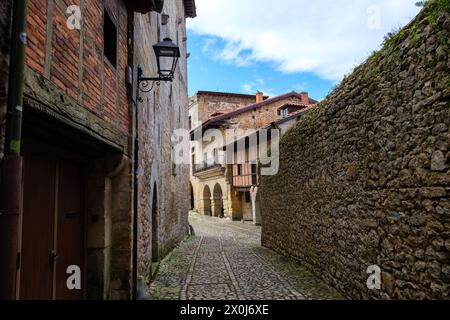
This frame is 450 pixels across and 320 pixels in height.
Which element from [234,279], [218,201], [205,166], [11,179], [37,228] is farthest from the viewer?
[205,166]

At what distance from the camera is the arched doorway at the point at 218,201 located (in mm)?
26194

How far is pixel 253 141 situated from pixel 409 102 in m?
16.9

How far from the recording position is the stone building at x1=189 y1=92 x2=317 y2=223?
2195 cm

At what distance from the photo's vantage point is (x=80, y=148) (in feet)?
11.9

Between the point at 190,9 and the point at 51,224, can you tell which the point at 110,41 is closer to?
the point at 51,224

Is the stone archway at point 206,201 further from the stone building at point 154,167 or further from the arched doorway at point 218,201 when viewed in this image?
the stone building at point 154,167

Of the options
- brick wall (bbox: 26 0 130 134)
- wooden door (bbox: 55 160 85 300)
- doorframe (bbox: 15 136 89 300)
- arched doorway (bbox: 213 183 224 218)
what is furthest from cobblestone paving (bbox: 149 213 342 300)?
arched doorway (bbox: 213 183 224 218)

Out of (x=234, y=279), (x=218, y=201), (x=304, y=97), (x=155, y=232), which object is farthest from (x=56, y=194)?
(x=304, y=97)

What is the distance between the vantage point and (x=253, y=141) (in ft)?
66.7

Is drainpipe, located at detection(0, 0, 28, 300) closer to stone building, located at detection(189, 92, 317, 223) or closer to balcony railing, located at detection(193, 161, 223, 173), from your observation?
stone building, located at detection(189, 92, 317, 223)

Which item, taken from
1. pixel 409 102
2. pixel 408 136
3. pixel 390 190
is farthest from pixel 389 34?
pixel 390 190

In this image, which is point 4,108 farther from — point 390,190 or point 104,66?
point 390,190

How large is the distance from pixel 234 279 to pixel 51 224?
3.94 meters

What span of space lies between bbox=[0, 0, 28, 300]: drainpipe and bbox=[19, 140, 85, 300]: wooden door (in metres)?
1.04
